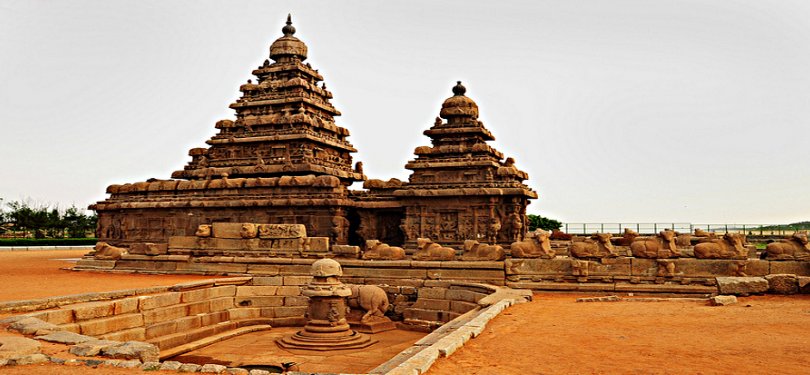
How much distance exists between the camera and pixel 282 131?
1166 inches

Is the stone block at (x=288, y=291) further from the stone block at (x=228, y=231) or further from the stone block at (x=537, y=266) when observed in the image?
the stone block at (x=537, y=266)

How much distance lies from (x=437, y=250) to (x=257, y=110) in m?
17.1

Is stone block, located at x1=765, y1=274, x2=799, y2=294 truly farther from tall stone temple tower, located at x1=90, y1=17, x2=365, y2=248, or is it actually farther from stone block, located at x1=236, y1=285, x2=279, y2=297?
tall stone temple tower, located at x1=90, y1=17, x2=365, y2=248

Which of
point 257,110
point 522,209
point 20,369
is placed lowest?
point 20,369

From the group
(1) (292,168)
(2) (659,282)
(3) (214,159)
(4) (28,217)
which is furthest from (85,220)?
(2) (659,282)

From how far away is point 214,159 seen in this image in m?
30.9

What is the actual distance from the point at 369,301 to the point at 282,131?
16091 mm

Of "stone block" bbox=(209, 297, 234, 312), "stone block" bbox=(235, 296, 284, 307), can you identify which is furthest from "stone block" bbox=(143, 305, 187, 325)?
"stone block" bbox=(235, 296, 284, 307)

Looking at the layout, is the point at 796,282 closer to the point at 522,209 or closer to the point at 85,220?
the point at 522,209

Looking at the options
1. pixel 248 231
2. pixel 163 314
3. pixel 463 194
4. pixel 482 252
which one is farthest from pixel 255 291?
pixel 463 194

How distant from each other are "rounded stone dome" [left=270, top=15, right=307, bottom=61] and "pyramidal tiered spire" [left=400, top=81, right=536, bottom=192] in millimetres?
9019

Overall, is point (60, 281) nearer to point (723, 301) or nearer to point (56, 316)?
point (56, 316)

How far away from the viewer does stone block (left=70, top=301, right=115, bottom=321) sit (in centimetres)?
1136

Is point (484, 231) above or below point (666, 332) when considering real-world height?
above
